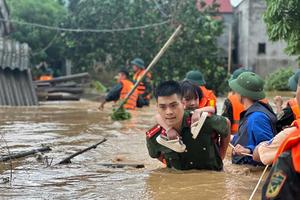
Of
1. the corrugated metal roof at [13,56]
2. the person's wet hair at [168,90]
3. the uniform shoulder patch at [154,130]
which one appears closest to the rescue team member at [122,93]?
the corrugated metal roof at [13,56]

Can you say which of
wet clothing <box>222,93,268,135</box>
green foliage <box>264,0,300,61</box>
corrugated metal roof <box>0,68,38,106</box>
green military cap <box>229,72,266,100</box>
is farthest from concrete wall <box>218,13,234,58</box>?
green military cap <box>229,72,266,100</box>

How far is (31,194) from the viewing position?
523 centimetres

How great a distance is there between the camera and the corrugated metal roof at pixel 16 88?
17.7m

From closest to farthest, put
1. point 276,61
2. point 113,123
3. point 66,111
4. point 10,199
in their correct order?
point 10,199 < point 113,123 < point 66,111 < point 276,61

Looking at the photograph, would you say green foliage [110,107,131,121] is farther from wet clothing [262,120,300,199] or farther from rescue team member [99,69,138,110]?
wet clothing [262,120,300,199]

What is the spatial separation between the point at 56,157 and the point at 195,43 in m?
16.7

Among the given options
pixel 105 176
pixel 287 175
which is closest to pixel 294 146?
pixel 287 175

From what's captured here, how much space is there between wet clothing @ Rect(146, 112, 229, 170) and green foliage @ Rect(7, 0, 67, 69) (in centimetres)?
2159

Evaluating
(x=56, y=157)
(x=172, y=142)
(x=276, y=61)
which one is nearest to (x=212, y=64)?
(x=276, y=61)

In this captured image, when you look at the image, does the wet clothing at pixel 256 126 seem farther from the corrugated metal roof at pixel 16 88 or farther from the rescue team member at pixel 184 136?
the corrugated metal roof at pixel 16 88

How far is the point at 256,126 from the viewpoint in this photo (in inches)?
230

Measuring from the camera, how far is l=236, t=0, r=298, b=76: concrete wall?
33.9 metres

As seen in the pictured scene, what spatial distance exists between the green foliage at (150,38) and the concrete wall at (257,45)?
850 cm

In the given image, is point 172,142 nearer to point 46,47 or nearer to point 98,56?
point 98,56
